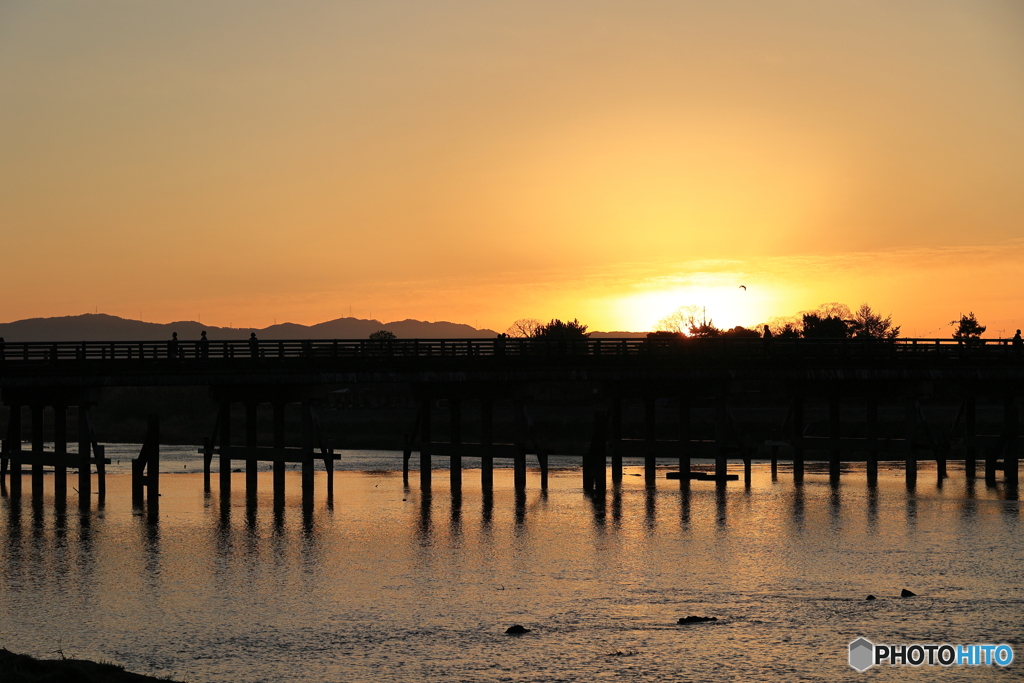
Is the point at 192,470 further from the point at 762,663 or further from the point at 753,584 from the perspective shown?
the point at 762,663

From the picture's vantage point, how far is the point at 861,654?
2067 cm

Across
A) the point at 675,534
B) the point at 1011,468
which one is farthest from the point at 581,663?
the point at 1011,468

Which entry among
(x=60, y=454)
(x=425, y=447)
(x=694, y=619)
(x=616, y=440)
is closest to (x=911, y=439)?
(x=616, y=440)

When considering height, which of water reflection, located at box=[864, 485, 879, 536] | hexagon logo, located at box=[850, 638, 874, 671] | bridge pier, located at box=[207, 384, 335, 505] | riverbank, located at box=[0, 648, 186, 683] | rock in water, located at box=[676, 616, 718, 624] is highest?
bridge pier, located at box=[207, 384, 335, 505]

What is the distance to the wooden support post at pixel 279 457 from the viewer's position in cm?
4756

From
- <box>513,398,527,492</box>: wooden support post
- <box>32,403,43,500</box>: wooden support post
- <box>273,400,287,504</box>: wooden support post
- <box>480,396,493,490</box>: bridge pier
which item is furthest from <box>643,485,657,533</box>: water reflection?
<box>32,403,43,500</box>: wooden support post

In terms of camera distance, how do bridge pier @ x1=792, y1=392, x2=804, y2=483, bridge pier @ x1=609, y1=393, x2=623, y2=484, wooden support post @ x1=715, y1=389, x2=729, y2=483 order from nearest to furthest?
wooden support post @ x1=715, y1=389, x2=729, y2=483, bridge pier @ x1=609, y1=393, x2=623, y2=484, bridge pier @ x1=792, y1=392, x2=804, y2=483

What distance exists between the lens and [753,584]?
27266 mm

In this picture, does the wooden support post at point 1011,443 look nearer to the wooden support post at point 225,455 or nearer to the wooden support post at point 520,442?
the wooden support post at point 520,442

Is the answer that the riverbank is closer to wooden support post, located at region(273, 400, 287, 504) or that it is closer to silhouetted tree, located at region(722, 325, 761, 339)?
wooden support post, located at region(273, 400, 287, 504)

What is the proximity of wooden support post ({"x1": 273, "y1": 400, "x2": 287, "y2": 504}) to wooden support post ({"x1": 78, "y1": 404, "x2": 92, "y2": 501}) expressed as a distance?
23.3ft

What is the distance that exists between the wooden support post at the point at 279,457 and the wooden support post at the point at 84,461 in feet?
23.3

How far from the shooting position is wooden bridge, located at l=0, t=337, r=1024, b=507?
46.0 metres

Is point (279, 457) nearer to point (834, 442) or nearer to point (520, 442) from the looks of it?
point (520, 442)
